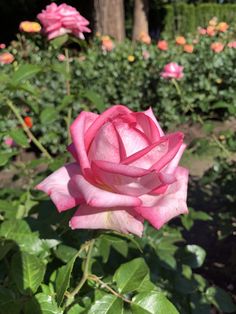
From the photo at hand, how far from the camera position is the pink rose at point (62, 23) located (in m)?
1.73

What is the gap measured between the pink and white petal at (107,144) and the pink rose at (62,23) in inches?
43.6

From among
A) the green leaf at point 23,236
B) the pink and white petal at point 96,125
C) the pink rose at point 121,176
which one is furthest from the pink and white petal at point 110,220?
the green leaf at point 23,236

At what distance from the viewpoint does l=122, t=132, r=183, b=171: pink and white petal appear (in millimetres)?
705

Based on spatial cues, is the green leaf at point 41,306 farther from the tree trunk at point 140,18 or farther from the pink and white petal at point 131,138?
the tree trunk at point 140,18

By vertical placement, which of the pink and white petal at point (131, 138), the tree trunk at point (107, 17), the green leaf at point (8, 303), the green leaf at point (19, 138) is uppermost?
the pink and white petal at point (131, 138)

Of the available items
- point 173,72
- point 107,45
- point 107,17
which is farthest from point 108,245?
point 107,17

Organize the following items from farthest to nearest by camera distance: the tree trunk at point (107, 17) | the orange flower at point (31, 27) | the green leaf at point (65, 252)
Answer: the tree trunk at point (107, 17) < the orange flower at point (31, 27) < the green leaf at point (65, 252)

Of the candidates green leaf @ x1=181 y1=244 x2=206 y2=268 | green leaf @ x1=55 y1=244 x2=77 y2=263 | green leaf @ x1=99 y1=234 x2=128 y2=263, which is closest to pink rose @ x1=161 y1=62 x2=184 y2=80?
green leaf @ x1=181 y1=244 x2=206 y2=268

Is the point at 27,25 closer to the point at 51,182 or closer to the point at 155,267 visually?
the point at 155,267

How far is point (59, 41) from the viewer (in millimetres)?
1771

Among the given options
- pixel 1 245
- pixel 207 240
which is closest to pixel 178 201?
pixel 1 245

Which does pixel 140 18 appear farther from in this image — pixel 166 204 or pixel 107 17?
pixel 166 204

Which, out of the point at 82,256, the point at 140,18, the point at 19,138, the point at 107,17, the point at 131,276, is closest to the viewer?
the point at 131,276

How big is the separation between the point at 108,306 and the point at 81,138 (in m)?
0.32
